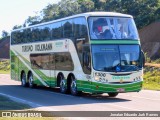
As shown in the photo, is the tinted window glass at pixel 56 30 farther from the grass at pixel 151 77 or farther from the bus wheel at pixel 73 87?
the grass at pixel 151 77

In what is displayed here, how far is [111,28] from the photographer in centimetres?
2142

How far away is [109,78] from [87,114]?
5565 mm

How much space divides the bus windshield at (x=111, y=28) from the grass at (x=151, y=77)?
1212 cm

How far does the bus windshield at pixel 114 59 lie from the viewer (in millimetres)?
20625

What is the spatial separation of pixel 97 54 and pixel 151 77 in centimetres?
1986

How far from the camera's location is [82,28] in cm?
2198

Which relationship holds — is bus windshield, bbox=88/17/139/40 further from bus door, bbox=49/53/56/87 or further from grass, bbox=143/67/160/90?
grass, bbox=143/67/160/90

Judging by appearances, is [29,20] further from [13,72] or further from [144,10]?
[13,72]

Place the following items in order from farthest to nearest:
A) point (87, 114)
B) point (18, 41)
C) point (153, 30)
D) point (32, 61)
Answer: point (153, 30) < point (18, 41) < point (32, 61) < point (87, 114)

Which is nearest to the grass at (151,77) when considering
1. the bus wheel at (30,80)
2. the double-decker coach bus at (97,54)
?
the bus wheel at (30,80)

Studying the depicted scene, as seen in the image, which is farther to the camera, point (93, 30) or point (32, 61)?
point (32, 61)

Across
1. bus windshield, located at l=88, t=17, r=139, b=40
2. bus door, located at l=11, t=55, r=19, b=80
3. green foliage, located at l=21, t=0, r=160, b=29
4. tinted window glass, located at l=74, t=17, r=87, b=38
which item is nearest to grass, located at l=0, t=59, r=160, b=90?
bus door, located at l=11, t=55, r=19, b=80

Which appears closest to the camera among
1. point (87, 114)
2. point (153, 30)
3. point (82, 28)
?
point (87, 114)

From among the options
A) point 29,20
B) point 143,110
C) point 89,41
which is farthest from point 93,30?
point 29,20
